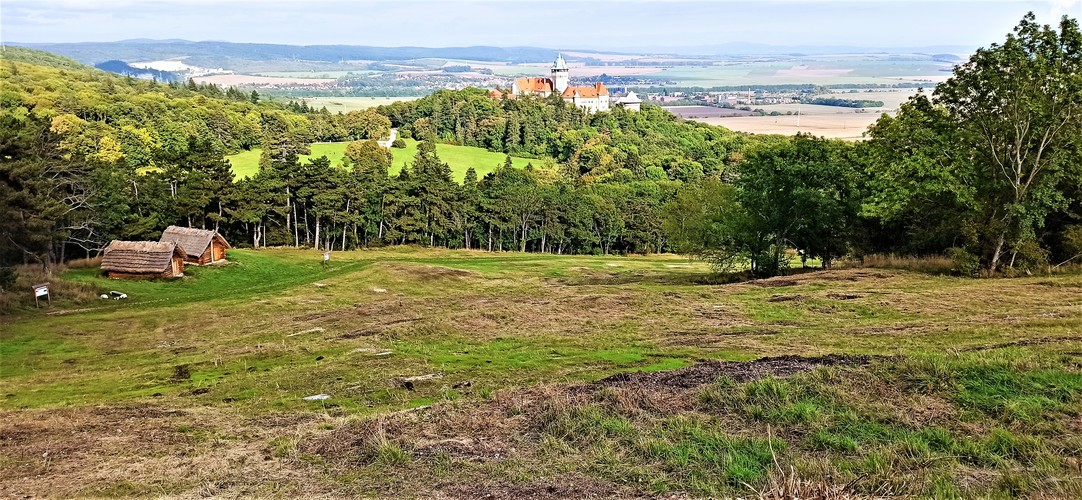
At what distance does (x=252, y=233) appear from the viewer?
7806cm

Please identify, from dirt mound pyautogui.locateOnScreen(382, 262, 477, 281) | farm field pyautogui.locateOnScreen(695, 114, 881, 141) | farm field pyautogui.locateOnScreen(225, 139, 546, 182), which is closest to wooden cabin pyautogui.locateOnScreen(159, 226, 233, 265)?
dirt mound pyautogui.locateOnScreen(382, 262, 477, 281)

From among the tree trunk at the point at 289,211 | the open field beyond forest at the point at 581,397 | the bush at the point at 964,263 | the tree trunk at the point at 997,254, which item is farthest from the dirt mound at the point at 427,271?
the tree trunk at the point at 289,211

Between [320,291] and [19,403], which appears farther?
[320,291]

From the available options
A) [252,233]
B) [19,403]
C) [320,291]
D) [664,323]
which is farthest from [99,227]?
[664,323]

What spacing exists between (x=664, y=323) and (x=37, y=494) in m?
18.7

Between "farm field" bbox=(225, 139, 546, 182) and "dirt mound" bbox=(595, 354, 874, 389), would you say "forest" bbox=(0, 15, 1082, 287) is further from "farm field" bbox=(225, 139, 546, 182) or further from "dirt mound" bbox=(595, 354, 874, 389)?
"dirt mound" bbox=(595, 354, 874, 389)

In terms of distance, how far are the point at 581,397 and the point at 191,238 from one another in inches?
1722

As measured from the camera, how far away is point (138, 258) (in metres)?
42.8

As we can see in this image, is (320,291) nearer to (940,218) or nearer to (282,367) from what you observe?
(282,367)

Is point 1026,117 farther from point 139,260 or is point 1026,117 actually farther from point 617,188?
point 617,188

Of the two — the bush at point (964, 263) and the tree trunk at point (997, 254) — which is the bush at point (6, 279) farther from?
the tree trunk at point (997, 254)

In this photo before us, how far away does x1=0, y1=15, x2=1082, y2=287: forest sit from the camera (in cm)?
2923

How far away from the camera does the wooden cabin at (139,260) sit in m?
42.6

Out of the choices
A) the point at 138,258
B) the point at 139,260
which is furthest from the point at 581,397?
the point at 138,258
